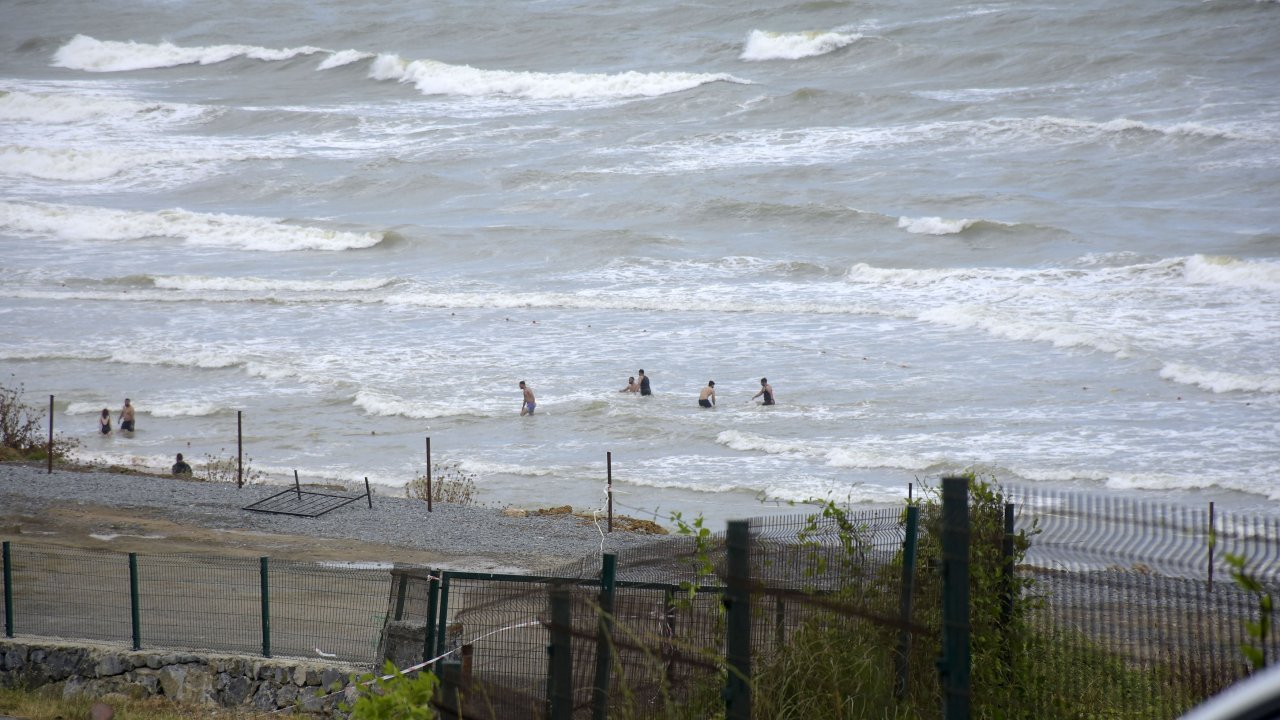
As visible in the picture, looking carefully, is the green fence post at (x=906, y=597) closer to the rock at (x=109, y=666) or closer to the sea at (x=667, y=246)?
the rock at (x=109, y=666)

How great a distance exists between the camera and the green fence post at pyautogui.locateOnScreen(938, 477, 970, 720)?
3836mm

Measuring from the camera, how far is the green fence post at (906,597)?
5266 mm

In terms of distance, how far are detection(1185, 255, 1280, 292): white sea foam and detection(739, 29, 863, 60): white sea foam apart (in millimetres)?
35631

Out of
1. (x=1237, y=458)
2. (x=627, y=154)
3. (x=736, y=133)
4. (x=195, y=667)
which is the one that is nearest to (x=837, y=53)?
(x=736, y=133)

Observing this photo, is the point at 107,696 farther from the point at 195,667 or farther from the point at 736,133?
the point at 736,133

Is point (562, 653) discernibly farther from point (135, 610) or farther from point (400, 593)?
point (135, 610)

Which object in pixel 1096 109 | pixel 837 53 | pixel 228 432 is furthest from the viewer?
pixel 837 53

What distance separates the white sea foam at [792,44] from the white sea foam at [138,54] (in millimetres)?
28471

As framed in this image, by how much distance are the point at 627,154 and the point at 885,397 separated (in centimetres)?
3190

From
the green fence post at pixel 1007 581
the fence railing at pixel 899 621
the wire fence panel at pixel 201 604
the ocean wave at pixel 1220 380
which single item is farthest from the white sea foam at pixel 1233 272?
the green fence post at pixel 1007 581

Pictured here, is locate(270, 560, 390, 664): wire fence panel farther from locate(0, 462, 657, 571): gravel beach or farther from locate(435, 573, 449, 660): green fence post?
locate(0, 462, 657, 571): gravel beach

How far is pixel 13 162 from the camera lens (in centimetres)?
5934

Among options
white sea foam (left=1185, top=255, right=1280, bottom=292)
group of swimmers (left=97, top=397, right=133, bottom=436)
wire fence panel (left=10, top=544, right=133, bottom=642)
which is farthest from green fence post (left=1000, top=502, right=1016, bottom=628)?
white sea foam (left=1185, top=255, right=1280, bottom=292)

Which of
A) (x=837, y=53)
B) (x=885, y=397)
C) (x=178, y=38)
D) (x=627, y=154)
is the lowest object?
(x=885, y=397)
